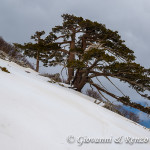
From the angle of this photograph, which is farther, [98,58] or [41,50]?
[41,50]

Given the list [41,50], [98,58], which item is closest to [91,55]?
[98,58]

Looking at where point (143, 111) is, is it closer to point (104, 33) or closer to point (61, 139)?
point (104, 33)
